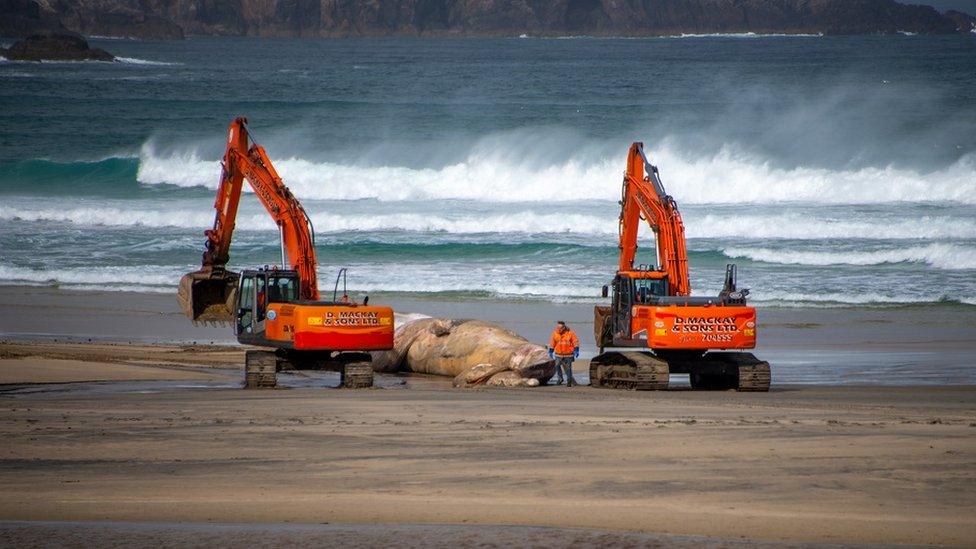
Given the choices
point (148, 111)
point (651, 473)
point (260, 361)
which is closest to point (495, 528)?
point (651, 473)

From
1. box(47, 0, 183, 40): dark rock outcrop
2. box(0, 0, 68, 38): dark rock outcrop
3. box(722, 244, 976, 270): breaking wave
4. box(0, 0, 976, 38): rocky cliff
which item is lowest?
box(722, 244, 976, 270): breaking wave

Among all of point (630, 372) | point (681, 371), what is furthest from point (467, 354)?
point (681, 371)

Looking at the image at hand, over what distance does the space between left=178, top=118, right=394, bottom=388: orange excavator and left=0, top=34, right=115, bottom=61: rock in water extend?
95.0 metres

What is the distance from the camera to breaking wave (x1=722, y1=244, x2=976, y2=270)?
107 ft

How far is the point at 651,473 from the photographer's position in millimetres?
10641

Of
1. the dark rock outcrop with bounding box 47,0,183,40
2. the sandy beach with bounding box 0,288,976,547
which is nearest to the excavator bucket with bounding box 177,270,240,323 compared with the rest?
the sandy beach with bounding box 0,288,976,547

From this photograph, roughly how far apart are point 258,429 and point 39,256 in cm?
2218

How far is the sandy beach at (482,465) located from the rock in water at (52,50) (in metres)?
97.1

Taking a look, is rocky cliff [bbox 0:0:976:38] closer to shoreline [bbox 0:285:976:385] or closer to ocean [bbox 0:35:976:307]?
ocean [bbox 0:35:976:307]

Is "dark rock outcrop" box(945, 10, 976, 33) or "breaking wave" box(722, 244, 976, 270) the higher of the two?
"dark rock outcrop" box(945, 10, 976, 33)

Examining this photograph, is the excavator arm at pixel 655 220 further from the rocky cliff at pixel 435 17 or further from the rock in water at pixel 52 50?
the rocky cliff at pixel 435 17

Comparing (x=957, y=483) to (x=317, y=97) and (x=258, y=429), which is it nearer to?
(x=258, y=429)

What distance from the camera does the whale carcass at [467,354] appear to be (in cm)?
1825

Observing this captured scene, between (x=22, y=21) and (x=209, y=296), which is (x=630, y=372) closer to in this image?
(x=209, y=296)
